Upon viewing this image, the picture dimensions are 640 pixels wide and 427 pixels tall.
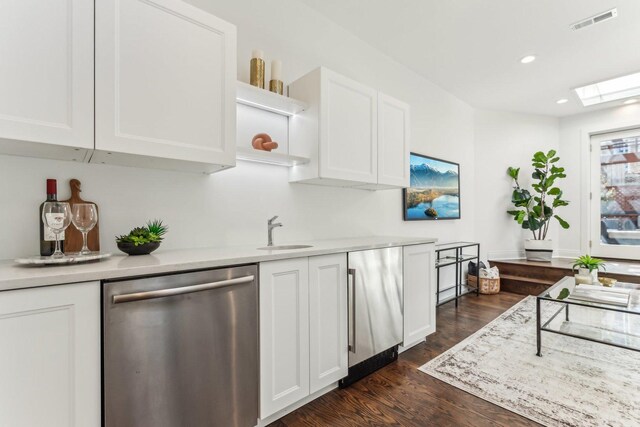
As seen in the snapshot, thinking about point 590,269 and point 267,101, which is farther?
point 590,269

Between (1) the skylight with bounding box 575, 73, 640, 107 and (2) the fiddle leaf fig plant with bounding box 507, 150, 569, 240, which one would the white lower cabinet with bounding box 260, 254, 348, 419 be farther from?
(1) the skylight with bounding box 575, 73, 640, 107

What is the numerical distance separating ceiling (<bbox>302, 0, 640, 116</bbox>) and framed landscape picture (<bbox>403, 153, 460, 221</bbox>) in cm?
116

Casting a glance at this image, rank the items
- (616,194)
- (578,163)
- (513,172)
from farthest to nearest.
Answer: (578,163), (513,172), (616,194)

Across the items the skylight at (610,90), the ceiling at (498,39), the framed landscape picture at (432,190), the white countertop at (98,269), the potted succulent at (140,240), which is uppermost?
the skylight at (610,90)

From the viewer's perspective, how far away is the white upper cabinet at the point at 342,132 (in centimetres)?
221

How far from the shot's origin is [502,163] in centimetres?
532

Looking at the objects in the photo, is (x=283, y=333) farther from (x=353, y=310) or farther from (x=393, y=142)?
(x=393, y=142)

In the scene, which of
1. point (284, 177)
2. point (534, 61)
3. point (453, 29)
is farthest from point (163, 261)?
point (534, 61)

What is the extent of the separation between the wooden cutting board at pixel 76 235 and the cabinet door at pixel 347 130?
1.40 metres

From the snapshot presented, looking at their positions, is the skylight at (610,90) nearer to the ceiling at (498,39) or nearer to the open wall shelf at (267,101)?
the ceiling at (498,39)

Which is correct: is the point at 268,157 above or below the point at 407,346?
above

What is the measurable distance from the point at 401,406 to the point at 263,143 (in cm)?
191

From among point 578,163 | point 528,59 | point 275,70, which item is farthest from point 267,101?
point 578,163

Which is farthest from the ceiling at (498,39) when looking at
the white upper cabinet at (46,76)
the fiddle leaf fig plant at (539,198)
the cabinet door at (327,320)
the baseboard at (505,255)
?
the baseboard at (505,255)
